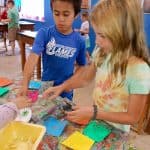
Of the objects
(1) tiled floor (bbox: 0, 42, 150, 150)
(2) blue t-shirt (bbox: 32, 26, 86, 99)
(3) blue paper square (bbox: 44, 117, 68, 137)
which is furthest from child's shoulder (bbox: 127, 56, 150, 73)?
(1) tiled floor (bbox: 0, 42, 150, 150)

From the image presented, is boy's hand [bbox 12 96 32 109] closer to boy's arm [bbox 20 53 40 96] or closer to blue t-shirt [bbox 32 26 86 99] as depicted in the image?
boy's arm [bbox 20 53 40 96]

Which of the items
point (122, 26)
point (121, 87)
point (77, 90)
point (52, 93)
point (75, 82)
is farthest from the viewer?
point (77, 90)

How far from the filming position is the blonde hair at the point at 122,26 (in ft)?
3.05

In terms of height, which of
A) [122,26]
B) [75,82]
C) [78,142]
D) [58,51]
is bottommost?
[78,142]

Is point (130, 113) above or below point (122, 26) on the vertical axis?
below

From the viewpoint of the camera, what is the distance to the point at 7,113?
3.31 ft

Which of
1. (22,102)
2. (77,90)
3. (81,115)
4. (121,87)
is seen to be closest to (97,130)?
(81,115)

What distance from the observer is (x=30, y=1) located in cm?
714

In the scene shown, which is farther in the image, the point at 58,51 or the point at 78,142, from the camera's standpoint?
the point at 58,51

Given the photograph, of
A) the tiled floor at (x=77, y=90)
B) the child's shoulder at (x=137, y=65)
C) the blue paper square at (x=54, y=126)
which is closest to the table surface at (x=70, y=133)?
the blue paper square at (x=54, y=126)

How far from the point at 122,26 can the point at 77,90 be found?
269cm

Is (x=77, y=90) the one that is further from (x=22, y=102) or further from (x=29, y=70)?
(x=22, y=102)

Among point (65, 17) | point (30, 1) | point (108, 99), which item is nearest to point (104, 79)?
point (108, 99)

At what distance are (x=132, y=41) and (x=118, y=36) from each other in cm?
6
